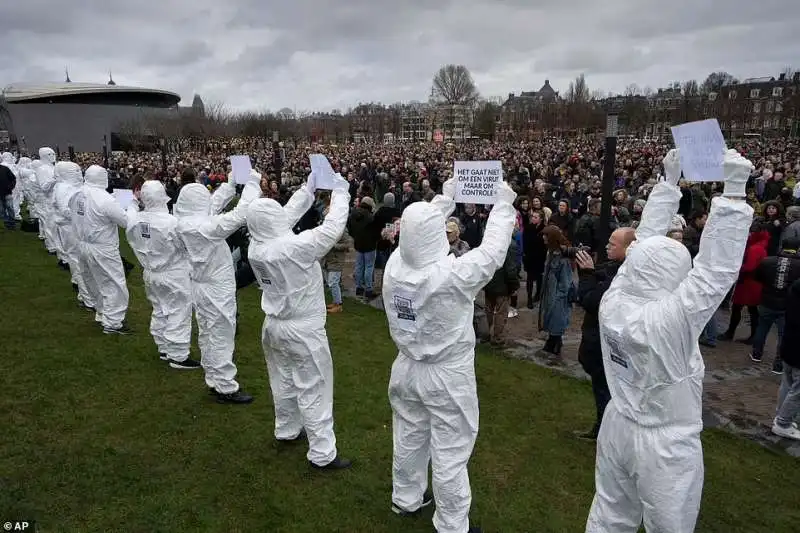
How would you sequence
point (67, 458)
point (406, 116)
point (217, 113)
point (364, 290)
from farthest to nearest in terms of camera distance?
1. point (406, 116)
2. point (217, 113)
3. point (364, 290)
4. point (67, 458)

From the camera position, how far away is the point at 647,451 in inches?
108

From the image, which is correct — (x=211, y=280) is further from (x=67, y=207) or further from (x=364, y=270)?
(x=67, y=207)

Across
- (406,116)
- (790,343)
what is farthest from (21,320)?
(406,116)

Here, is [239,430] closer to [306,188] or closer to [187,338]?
[187,338]

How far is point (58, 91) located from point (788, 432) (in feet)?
267

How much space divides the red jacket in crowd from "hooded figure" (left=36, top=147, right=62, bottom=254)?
12657 mm

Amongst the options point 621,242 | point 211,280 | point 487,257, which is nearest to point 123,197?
point 211,280

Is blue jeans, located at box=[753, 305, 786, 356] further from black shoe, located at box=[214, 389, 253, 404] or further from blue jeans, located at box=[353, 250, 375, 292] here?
black shoe, located at box=[214, 389, 253, 404]

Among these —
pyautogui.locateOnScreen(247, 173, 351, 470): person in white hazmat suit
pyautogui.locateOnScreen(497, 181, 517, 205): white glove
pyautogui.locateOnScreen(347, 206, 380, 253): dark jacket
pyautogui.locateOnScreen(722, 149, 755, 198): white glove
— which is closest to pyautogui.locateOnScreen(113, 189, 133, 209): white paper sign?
pyautogui.locateOnScreen(347, 206, 380, 253): dark jacket

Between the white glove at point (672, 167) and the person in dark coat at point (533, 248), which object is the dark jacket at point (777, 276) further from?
the white glove at point (672, 167)

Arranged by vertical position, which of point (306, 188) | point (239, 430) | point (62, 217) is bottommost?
point (239, 430)

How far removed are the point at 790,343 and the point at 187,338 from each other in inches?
260

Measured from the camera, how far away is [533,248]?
9.48 m

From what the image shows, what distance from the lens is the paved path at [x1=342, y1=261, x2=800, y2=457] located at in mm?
5539
